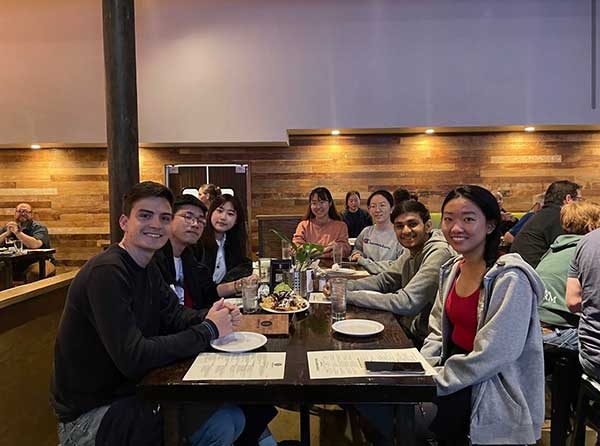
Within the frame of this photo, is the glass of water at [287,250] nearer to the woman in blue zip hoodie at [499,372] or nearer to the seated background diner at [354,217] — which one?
the woman in blue zip hoodie at [499,372]

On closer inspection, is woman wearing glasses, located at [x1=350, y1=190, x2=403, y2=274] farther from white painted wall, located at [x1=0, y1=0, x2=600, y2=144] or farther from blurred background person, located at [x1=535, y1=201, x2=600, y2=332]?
white painted wall, located at [x1=0, y1=0, x2=600, y2=144]

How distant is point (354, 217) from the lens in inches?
219

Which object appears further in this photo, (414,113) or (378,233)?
(414,113)

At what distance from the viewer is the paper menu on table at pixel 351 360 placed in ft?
3.84

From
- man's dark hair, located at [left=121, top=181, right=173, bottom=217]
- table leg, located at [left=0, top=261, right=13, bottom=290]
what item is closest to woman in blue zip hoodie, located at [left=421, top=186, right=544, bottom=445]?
man's dark hair, located at [left=121, top=181, right=173, bottom=217]

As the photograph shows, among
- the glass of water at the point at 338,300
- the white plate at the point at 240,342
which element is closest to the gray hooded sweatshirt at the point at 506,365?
the glass of water at the point at 338,300

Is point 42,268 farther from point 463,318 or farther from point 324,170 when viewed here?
point 463,318

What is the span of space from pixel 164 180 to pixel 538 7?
523 cm

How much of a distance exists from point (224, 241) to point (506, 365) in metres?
1.83

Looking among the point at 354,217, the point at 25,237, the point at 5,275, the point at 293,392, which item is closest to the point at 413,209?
the point at 293,392

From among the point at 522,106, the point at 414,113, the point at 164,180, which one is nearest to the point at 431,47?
the point at 414,113

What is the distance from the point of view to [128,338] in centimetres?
123

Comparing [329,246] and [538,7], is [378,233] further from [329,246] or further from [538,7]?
[538,7]

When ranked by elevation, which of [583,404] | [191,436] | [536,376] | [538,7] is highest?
[538,7]
